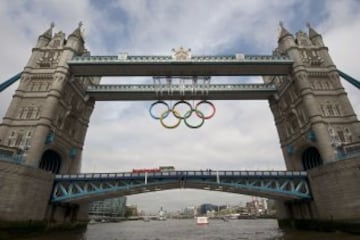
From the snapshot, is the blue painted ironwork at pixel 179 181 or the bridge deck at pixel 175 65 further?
the bridge deck at pixel 175 65

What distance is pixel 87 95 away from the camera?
51250mm

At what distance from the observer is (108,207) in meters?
157

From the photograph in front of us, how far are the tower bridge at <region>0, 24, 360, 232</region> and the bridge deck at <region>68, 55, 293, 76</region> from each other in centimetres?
19

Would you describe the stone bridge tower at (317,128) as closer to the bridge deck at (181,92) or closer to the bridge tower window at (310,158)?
the bridge tower window at (310,158)

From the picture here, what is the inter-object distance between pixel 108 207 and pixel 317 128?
150m

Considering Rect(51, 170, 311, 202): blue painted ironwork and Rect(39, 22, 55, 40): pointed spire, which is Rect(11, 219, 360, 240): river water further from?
Rect(39, 22, 55, 40): pointed spire

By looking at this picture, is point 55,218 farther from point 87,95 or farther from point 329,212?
point 329,212

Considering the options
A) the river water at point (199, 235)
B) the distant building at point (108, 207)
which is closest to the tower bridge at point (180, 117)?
the river water at point (199, 235)

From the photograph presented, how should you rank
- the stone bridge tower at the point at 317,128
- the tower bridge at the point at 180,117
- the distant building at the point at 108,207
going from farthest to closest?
the distant building at the point at 108,207
the tower bridge at the point at 180,117
the stone bridge tower at the point at 317,128

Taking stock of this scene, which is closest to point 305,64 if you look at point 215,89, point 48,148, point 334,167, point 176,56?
point 215,89

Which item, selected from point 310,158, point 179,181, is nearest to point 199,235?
point 179,181

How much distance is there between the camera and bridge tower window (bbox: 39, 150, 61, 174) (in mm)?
41844

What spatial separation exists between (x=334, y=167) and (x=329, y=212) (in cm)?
640

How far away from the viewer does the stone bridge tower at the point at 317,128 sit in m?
31.7
